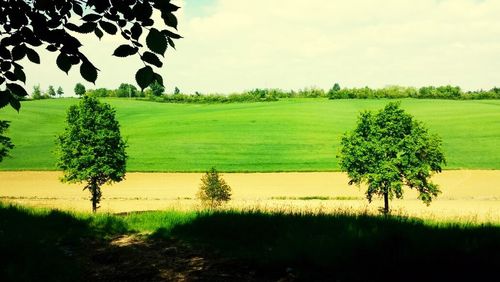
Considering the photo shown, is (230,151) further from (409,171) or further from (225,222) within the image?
(225,222)

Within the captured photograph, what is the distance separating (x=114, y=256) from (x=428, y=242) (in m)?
4.83

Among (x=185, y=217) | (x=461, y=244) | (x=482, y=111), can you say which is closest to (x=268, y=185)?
(x=185, y=217)

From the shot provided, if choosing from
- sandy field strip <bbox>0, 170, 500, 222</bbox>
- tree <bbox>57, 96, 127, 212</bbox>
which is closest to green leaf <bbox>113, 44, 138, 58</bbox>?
tree <bbox>57, 96, 127, 212</bbox>

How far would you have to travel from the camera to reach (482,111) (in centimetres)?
9506

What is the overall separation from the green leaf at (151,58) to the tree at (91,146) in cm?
2681

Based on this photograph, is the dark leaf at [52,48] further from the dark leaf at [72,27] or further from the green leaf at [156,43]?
the green leaf at [156,43]

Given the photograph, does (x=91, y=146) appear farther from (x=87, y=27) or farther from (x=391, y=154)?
(x=87, y=27)

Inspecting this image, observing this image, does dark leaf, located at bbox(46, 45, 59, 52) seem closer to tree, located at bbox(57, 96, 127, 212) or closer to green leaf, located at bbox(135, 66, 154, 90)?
green leaf, located at bbox(135, 66, 154, 90)

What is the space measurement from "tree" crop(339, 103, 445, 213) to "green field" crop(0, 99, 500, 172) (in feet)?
83.4

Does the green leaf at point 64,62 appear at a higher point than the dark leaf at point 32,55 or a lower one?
lower

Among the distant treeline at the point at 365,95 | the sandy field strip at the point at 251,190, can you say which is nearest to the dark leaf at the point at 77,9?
the sandy field strip at the point at 251,190

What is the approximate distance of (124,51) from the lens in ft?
9.00

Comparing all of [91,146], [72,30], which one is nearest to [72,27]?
[72,30]

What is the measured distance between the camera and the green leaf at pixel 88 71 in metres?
Answer: 2.82
